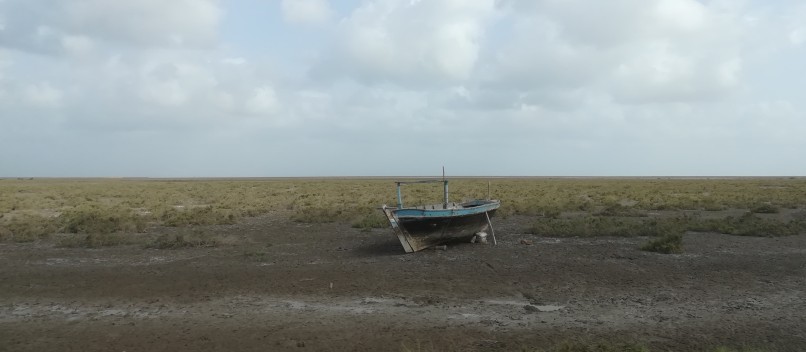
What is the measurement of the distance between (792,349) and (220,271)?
10441mm

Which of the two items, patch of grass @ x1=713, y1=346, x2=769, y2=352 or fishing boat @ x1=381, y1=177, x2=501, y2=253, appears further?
fishing boat @ x1=381, y1=177, x2=501, y2=253

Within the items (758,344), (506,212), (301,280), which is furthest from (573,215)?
(758,344)

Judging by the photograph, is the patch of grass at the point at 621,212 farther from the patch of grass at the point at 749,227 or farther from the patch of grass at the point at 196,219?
the patch of grass at the point at 196,219

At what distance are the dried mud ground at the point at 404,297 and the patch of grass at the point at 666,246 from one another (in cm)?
30

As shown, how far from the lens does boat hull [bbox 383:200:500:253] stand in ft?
46.1

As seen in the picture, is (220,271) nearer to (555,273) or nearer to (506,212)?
(555,273)

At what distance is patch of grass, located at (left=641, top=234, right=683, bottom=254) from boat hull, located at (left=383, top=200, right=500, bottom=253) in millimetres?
4402

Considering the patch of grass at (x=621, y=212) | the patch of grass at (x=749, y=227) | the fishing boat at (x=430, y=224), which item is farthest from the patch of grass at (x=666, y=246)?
the patch of grass at (x=621, y=212)

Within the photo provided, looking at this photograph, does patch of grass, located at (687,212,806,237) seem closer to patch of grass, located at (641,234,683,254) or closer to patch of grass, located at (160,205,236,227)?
patch of grass, located at (641,234,683,254)

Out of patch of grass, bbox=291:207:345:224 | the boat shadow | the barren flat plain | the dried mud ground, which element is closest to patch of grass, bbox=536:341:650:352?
the barren flat plain

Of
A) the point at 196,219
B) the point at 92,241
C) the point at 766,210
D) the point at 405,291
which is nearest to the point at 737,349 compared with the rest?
the point at 405,291

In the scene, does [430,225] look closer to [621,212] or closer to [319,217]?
[319,217]

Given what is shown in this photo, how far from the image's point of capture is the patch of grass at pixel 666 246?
13.9 meters

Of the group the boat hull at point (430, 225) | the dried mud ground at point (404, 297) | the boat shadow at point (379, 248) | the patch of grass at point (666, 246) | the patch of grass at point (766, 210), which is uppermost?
the boat hull at point (430, 225)
